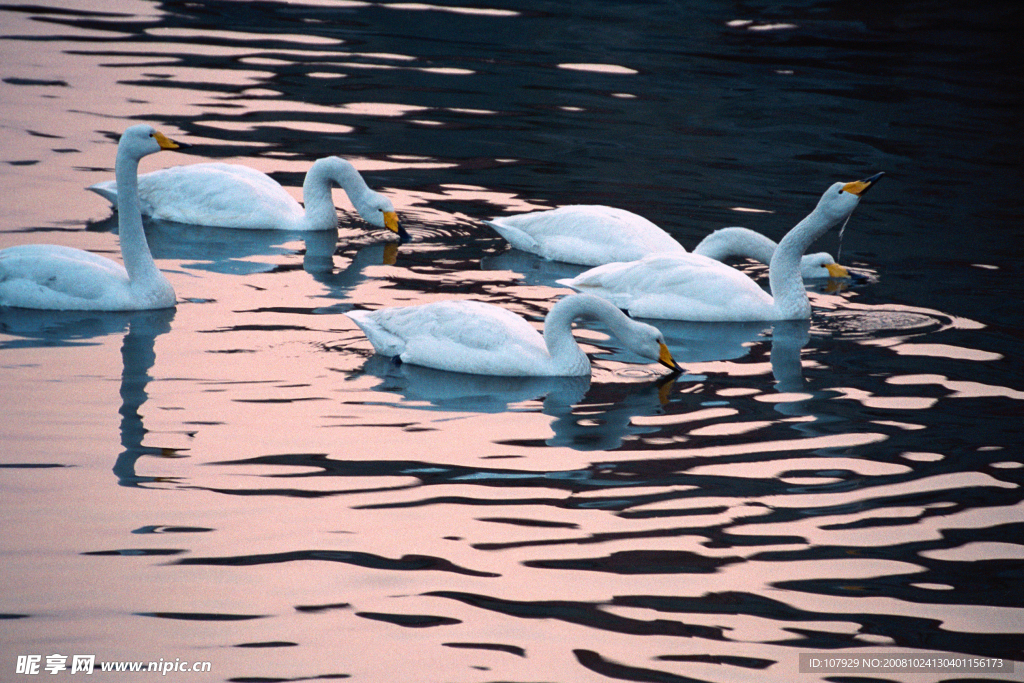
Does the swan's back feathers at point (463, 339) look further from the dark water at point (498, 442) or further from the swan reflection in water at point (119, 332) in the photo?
the swan reflection in water at point (119, 332)

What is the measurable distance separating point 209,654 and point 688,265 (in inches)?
265

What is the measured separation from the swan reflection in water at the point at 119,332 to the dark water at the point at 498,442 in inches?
1.5

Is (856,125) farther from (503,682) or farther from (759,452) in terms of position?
(503,682)

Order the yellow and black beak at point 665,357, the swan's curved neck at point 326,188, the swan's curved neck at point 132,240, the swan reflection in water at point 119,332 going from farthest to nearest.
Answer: the swan's curved neck at point 326,188 < the swan's curved neck at point 132,240 < the yellow and black beak at point 665,357 < the swan reflection in water at point 119,332

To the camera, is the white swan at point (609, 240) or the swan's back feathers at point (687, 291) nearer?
the swan's back feathers at point (687, 291)

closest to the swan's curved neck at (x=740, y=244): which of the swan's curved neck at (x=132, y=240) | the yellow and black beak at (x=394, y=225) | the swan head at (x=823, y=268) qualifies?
the swan head at (x=823, y=268)

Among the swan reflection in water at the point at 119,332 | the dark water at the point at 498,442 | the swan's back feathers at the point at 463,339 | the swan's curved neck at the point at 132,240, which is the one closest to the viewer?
the dark water at the point at 498,442

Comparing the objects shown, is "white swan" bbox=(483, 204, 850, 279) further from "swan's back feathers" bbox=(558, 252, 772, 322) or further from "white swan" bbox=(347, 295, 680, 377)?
"white swan" bbox=(347, 295, 680, 377)

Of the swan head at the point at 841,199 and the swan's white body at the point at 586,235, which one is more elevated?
the swan head at the point at 841,199

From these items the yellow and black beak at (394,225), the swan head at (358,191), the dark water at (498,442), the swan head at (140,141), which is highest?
the swan head at (140,141)

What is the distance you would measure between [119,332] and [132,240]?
0.86m

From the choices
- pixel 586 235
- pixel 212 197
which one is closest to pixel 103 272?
pixel 212 197

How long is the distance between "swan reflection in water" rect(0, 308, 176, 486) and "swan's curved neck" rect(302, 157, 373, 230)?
3.48 meters

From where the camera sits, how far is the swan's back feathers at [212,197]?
45.8 feet
